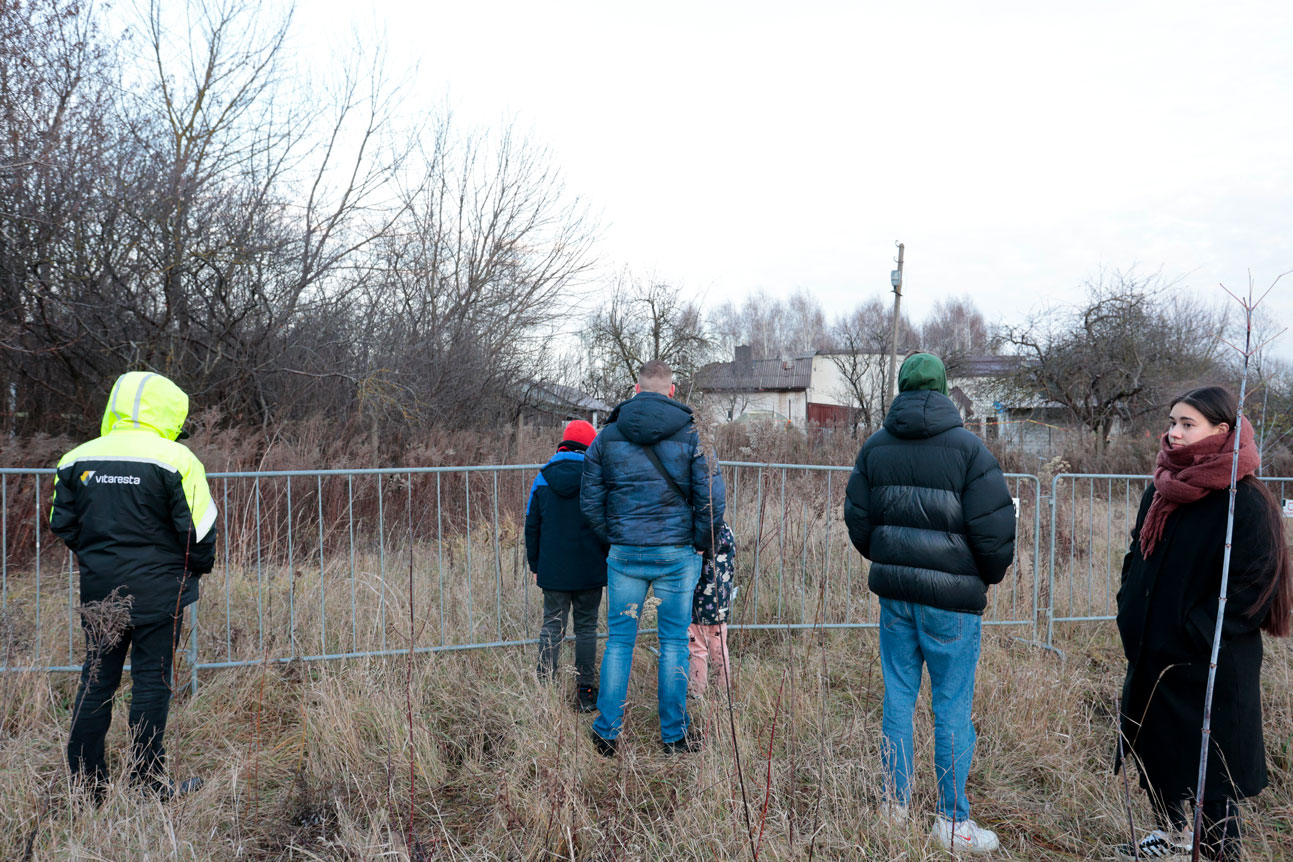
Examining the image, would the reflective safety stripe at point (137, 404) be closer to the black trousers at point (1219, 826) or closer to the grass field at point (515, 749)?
the grass field at point (515, 749)

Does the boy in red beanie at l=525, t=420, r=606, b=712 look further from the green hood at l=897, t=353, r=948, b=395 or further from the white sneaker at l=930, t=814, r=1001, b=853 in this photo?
the white sneaker at l=930, t=814, r=1001, b=853

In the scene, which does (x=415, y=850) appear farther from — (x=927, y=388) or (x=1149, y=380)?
(x=1149, y=380)

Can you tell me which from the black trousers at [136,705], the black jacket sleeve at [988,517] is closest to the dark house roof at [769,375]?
the black jacket sleeve at [988,517]

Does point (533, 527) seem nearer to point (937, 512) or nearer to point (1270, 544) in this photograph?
point (937, 512)

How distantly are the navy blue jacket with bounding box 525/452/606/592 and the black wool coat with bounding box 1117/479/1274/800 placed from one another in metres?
2.52

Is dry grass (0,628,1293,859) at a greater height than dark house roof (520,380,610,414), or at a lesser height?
lesser

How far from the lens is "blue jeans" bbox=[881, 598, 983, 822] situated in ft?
9.37

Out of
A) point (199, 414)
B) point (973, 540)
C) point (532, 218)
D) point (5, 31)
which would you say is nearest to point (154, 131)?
point (5, 31)

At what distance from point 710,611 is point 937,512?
4.92 ft

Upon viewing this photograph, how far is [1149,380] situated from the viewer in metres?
18.8

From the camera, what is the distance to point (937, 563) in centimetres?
284

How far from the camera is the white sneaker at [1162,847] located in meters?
2.59

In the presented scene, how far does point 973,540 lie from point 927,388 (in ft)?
2.04

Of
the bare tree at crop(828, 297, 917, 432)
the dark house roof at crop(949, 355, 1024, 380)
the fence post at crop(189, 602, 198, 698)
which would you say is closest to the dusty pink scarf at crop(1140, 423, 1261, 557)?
the fence post at crop(189, 602, 198, 698)
